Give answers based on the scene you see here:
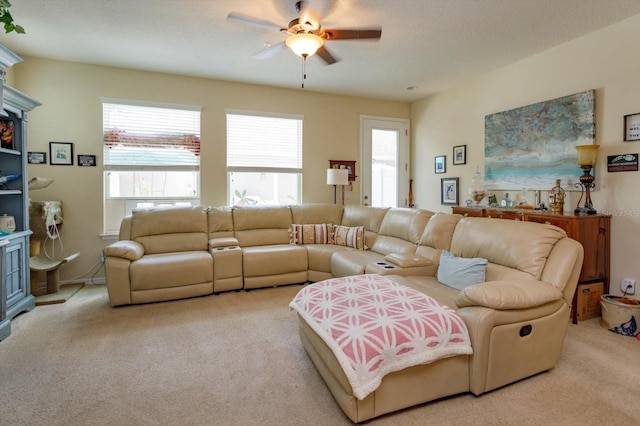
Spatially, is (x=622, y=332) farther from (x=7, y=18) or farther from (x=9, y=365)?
(x=7, y=18)

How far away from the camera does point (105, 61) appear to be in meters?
4.01

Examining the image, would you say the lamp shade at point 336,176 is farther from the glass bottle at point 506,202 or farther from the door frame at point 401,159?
the glass bottle at point 506,202

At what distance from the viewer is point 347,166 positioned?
5523 millimetres

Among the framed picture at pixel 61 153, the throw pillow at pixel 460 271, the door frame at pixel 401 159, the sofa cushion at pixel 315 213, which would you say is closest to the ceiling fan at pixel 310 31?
the throw pillow at pixel 460 271

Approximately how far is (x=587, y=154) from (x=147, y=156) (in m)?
5.05

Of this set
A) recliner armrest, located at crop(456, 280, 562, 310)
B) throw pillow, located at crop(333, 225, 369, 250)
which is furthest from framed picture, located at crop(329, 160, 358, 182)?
recliner armrest, located at crop(456, 280, 562, 310)

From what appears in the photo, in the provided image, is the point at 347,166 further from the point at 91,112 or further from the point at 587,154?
the point at 91,112

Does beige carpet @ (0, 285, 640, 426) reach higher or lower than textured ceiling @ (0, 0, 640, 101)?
lower

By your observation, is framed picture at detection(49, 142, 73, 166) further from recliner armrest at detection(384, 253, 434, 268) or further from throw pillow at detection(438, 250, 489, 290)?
throw pillow at detection(438, 250, 489, 290)

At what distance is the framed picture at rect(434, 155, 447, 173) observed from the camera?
16.9 ft

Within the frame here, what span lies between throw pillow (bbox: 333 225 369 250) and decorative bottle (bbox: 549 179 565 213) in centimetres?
208

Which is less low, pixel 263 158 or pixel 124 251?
pixel 263 158

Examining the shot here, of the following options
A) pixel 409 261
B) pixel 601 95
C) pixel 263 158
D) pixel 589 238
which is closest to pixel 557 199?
pixel 589 238

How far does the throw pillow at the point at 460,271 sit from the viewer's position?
8.12ft
